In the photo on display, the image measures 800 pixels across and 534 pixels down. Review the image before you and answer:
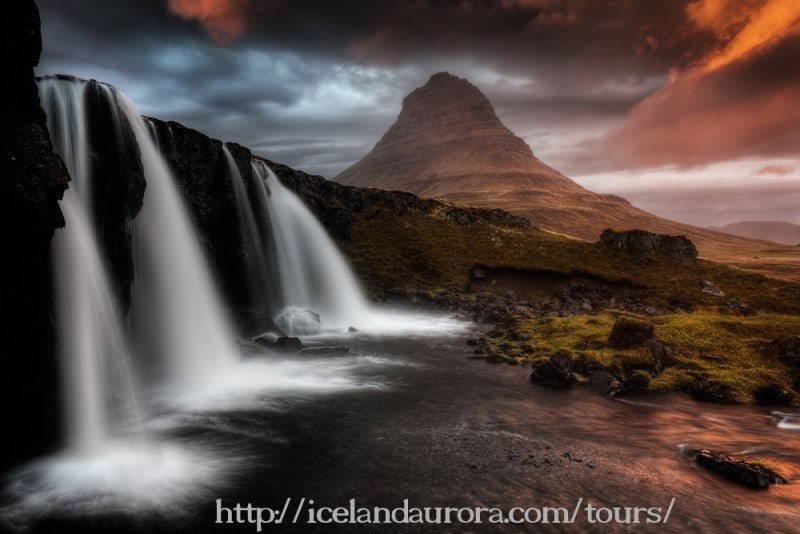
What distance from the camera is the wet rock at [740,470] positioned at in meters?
10.7

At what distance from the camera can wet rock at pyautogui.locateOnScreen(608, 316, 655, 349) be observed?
70.1 feet

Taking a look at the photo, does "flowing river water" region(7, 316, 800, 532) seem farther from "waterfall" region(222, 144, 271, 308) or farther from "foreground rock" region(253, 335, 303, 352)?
"waterfall" region(222, 144, 271, 308)

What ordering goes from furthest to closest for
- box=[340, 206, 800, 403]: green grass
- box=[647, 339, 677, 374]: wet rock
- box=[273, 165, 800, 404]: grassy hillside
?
1. box=[340, 206, 800, 403]: green grass
2. box=[647, 339, 677, 374]: wet rock
3. box=[273, 165, 800, 404]: grassy hillside

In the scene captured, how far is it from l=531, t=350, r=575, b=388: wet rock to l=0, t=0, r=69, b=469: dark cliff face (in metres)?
17.7

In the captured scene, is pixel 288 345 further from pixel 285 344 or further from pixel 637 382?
pixel 637 382

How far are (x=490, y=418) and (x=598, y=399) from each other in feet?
17.1

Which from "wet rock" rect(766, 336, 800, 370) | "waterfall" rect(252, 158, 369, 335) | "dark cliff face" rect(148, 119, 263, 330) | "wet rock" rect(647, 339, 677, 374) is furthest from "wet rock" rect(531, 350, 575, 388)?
"dark cliff face" rect(148, 119, 263, 330)

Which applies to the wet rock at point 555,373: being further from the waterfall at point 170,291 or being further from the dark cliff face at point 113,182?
the dark cliff face at point 113,182

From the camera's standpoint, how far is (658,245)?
4384cm

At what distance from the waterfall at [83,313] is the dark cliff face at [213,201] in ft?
31.6

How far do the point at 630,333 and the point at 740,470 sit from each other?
10931 mm

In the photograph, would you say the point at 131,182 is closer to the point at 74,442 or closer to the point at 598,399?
the point at 74,442

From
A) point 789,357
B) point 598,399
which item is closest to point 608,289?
point 789,357

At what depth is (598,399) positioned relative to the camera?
55.7 feet
